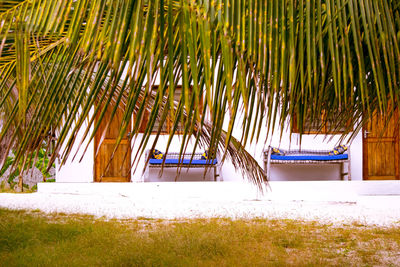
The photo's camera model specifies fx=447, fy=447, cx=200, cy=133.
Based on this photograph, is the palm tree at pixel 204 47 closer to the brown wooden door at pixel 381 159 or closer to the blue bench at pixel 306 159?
the blue bench at pixel 306 159

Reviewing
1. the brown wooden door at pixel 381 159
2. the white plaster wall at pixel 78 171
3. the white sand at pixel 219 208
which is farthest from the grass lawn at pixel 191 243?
the brown wooden door at pixel 381 159

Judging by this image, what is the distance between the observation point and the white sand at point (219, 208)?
15.5ft

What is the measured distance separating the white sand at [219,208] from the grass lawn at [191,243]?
0.33 m

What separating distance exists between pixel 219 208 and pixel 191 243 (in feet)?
5.69

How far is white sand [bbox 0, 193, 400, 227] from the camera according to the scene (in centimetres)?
473

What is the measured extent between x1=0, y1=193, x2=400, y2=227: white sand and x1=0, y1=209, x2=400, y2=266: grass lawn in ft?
1.08

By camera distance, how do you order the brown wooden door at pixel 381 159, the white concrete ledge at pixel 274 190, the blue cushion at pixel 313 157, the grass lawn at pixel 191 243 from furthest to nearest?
the brown wooden door at pixel 381 159
the blue cushion at pixel 313 157
the white concrete ledge at pixel 274 190
the grass lawn at pixel 191 243

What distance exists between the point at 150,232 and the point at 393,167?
503cm

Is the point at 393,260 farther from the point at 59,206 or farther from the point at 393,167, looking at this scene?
the point at 393,167

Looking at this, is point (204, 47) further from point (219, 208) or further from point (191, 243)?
point (219, 208)

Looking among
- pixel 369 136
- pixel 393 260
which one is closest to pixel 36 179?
pixel 369 136

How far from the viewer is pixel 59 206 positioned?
18.4 feet

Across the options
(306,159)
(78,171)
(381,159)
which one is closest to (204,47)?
(306,159)

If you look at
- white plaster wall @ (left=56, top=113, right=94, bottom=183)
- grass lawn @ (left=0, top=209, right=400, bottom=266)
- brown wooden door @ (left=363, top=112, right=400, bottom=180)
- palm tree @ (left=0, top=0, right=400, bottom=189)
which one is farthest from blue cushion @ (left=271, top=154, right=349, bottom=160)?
palm tree @ (left=0, top=0, right=400, bottom=189)
